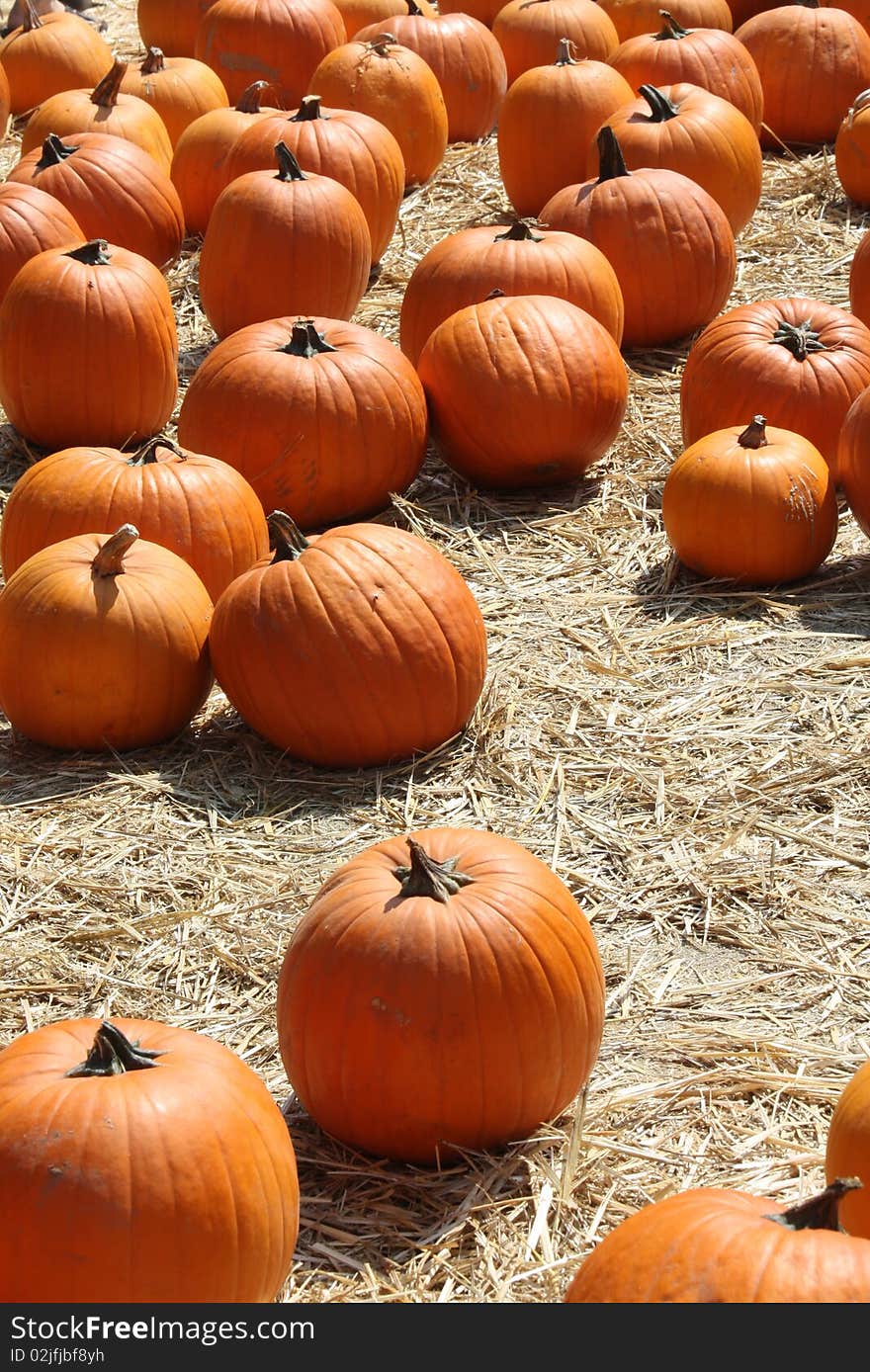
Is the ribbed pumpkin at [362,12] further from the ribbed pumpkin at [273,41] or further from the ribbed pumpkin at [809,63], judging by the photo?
the ribbed pumpkin at [809,63]

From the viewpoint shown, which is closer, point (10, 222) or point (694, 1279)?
point (694, 1279)

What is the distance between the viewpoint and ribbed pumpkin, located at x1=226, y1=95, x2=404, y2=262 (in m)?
7.29

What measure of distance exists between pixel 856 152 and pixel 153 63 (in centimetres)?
336

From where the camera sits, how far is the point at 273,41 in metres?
9.05

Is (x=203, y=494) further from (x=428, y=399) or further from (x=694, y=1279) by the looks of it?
(x=694, y=1279)

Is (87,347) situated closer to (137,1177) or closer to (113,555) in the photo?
(113,555)

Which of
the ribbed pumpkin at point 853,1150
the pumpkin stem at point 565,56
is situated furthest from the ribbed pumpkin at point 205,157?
the ribbed pumpkin at point 853,1150

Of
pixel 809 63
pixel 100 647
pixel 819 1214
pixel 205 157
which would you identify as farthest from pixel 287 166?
pixel 819 1214

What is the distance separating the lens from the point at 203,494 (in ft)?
16.1

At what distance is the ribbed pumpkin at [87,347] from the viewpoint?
595cm

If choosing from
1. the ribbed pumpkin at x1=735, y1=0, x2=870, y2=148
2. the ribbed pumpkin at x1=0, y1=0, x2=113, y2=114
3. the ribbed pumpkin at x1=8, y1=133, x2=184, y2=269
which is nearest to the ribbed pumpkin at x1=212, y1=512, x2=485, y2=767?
the ribbed pumpkin at x1=8, y1=133, x2=184, y2=269
